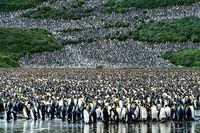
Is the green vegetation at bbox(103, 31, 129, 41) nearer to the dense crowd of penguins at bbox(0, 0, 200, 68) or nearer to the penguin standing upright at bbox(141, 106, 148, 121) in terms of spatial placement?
the dense crowd of penguins at bbox(0, 0, 200, 68)

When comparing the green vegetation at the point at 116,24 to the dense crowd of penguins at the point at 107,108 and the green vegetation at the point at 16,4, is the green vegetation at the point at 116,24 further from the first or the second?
the dense crowd of penguins at the point at 107,108

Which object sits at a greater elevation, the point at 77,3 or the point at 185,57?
the point at 77,3

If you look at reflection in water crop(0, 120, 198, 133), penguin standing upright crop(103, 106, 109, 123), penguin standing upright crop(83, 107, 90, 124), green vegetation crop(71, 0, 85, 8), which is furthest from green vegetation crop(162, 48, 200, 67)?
reflection in water crop(0, 120, 198, 133)

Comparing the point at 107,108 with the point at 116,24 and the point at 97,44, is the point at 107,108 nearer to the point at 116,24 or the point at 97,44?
the point at 97,44

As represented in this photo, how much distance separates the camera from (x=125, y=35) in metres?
146

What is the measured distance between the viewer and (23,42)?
147 m

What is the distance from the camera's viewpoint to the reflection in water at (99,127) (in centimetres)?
4018

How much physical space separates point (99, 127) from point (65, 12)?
135638 millimetres

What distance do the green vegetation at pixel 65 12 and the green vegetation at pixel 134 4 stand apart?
16.3ft

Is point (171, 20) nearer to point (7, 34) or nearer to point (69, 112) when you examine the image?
point (7, 34)

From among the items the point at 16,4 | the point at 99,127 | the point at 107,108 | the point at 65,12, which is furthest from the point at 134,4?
the point at 99,127

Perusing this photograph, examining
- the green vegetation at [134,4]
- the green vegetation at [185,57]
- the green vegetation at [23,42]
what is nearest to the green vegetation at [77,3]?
the green vegetation at [134,4]

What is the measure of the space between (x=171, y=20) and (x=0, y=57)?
49459 millimetres

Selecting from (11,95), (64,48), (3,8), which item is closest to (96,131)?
(11,95)
